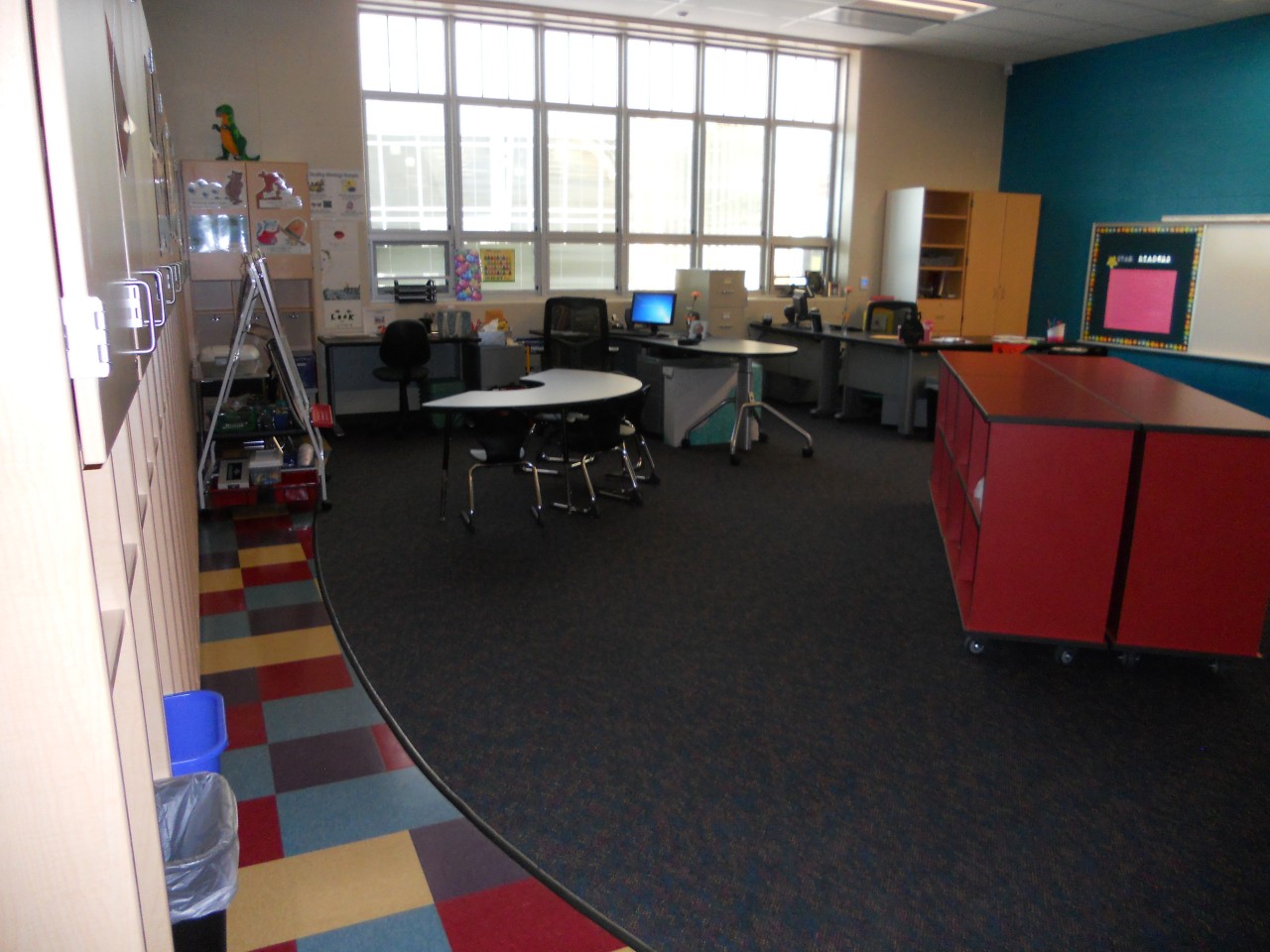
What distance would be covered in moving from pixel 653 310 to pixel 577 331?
0.87 meters

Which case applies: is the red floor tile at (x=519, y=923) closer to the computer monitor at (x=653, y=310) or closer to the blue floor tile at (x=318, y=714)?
the blue floor tile at (x=318, y=714)

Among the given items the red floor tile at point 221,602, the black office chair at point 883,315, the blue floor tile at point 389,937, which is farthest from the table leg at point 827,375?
the blue floor tile at point 389,937

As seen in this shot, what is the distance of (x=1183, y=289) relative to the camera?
7.87 meters

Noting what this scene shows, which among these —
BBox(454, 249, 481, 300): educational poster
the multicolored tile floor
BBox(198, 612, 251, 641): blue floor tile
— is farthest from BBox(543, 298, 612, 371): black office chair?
the multicolored tile floor

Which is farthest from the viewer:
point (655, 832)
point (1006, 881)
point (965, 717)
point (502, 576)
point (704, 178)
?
point (704, 178)

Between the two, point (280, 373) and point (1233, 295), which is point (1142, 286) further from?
point (280, 373)

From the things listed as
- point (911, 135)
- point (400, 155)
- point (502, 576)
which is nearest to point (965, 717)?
point (502, 576)

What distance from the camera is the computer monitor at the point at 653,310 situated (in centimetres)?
791

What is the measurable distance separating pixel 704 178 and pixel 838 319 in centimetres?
207

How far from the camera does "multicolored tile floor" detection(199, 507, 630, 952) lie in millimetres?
1965

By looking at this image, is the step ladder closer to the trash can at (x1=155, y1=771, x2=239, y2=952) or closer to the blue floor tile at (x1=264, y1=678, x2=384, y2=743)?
the blue floor tile at (x1=264, y1=678, x2=384, y2=743)

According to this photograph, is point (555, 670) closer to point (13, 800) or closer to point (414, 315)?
point (13, 800)

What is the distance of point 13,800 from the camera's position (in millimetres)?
1054

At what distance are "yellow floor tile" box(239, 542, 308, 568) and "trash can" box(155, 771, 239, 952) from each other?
2973 millimetres
